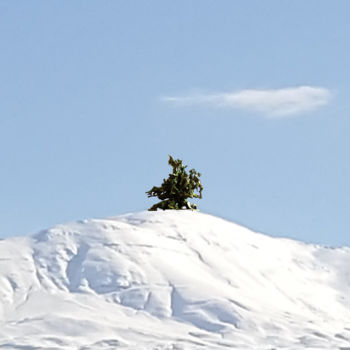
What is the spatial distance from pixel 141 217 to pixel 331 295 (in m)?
10.2

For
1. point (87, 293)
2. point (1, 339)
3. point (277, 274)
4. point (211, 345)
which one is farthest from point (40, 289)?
point (277, 274)

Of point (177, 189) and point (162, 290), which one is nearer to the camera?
point (162, 290)

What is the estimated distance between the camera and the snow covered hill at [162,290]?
4681cm

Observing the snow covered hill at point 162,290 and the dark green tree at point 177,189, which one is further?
the dark green tree at point 177,189

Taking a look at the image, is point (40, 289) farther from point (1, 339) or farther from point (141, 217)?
point (141, 217)

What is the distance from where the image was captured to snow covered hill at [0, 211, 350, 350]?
4681cm

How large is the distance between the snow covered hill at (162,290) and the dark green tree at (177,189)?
1776mm

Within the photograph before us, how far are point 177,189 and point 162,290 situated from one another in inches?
452

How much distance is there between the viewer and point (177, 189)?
61.4m

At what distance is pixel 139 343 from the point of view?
151 feet

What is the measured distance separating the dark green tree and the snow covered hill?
1776mm

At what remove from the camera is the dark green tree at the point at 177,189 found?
2418 inches

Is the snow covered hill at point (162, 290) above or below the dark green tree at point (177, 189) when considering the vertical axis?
below

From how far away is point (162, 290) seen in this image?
50781 mm
